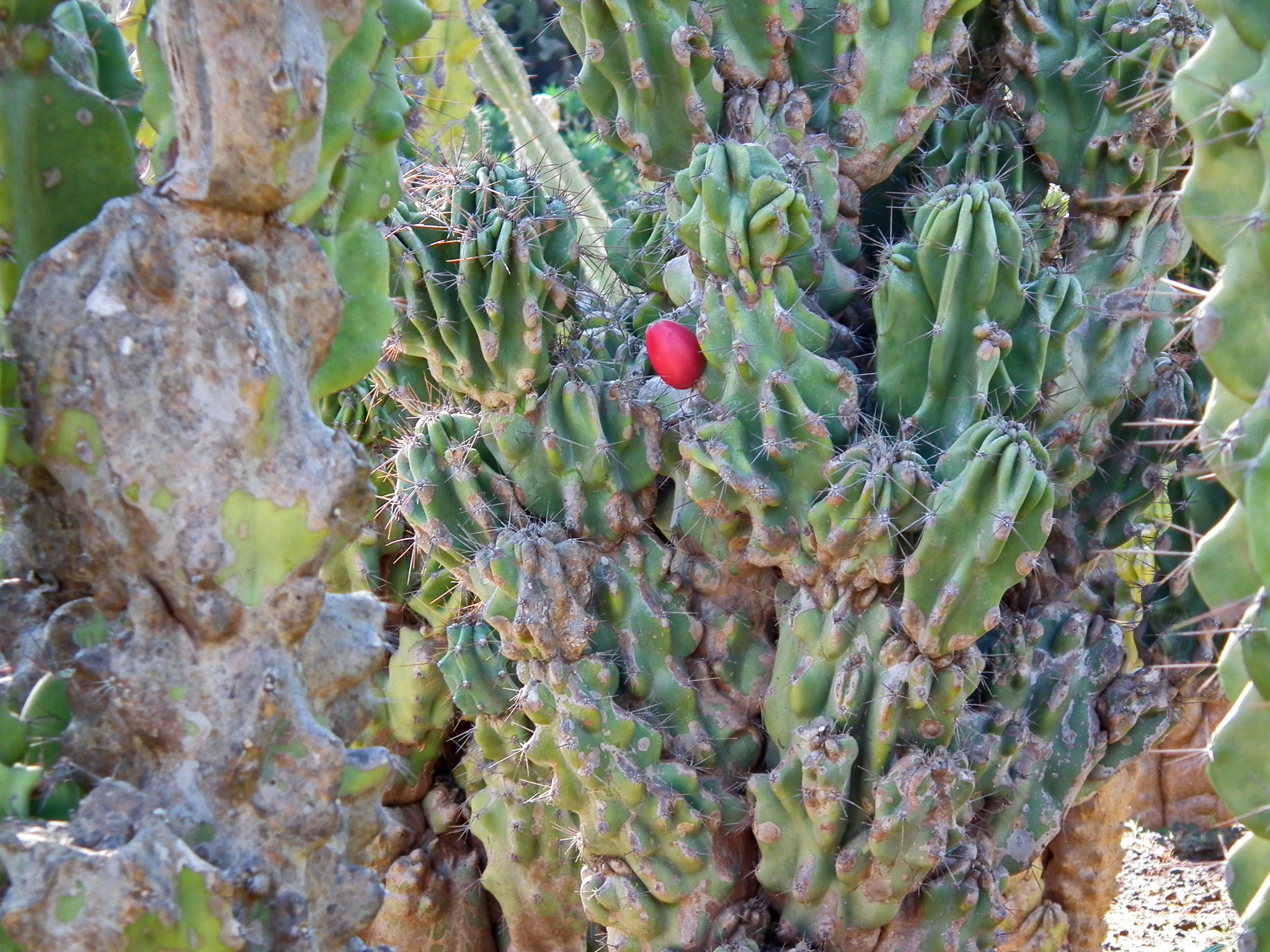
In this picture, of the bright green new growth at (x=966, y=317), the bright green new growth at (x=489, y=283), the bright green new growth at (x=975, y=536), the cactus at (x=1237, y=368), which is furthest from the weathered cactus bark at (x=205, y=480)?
the bright green new growth at (x=966, y=317)

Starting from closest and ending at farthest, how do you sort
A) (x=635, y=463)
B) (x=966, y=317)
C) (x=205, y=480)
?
(x=205, y=480) < (x=966, y=317) < (x=635, y=463)

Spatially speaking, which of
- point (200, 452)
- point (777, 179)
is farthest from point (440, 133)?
point (200, 452)

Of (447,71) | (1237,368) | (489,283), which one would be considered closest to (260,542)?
(1237,368)

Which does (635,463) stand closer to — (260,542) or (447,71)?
(260,542)

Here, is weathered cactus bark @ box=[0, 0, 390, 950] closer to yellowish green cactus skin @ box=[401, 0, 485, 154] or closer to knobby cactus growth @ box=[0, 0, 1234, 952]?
knobby cactus growth @ box=[0, 0, 1234, 952]

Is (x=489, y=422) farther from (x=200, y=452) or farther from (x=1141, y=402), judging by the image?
(x=1141, y=402)

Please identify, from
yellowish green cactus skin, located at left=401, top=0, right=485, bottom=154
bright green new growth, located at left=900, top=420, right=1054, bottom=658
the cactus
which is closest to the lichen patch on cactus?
the cactus

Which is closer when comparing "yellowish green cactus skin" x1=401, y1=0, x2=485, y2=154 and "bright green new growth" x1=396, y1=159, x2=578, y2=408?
"bright green new growth" x1=396, y1=159, x2=578, y2=408

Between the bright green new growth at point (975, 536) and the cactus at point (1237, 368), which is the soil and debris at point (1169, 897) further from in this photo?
the cactus at point (1237, 368)
